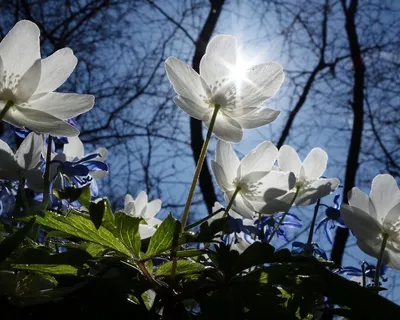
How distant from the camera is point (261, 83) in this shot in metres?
0.64

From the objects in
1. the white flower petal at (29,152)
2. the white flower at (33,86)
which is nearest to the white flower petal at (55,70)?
the white flower at (33,86)

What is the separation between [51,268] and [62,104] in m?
0.18

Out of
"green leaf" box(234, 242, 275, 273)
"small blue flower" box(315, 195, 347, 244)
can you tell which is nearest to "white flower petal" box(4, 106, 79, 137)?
"green leaf" box(234, 242, 275, 273)

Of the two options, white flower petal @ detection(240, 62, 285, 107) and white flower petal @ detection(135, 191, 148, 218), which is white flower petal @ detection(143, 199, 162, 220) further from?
white flower petal @ detection(240, 62, 285, 107)

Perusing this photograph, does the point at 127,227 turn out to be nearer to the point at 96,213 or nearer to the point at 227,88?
the point at 96,213

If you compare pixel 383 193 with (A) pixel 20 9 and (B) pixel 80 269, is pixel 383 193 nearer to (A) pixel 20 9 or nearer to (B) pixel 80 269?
(B) pixel 80 269

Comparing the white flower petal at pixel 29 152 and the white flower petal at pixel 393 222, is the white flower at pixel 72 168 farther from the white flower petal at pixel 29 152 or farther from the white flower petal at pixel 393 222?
the white flower petal at pixel 393 222

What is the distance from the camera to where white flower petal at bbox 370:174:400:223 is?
0.60 m

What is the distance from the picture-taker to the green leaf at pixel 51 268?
426 mm

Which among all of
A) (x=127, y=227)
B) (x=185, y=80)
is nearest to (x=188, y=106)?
(x=185, y=80)

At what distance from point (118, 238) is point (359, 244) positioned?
0.91 feet

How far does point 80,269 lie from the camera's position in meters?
0.44

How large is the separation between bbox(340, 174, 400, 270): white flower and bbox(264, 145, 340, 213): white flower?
0.13m

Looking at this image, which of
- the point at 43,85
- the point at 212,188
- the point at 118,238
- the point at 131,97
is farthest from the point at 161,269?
the point at 131,97
